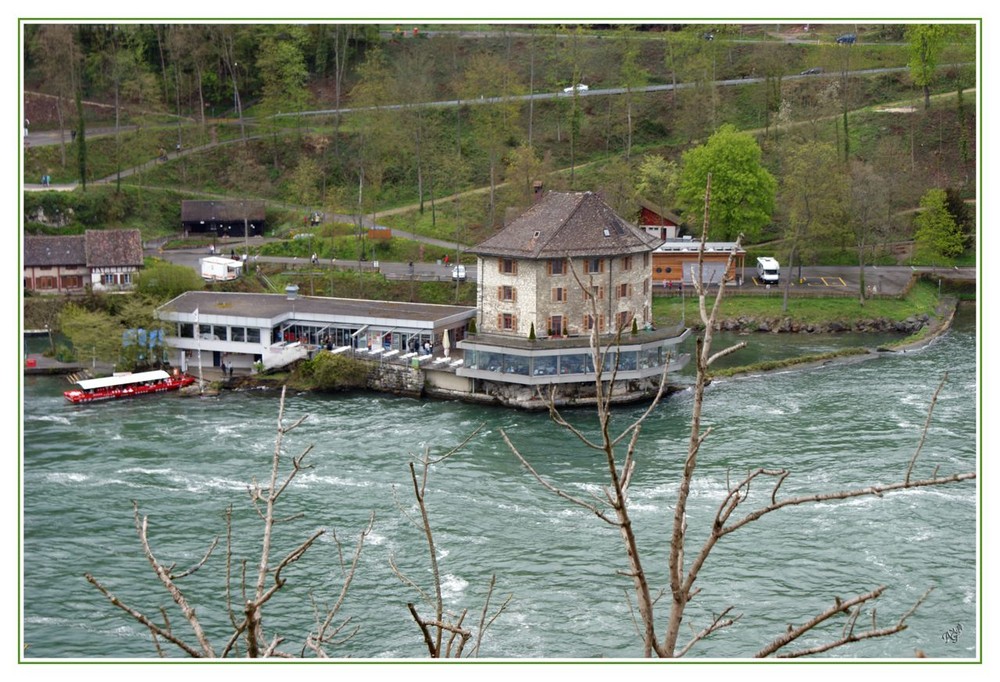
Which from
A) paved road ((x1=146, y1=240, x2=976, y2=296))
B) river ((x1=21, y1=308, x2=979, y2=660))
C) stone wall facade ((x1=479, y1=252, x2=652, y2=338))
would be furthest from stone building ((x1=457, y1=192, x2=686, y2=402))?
paved road ((x1=146, y1=240, x2=976, y2=296))

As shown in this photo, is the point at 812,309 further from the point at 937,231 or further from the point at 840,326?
the point at 937,231

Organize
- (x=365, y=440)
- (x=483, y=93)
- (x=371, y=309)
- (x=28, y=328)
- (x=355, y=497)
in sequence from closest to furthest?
(x=355, y=497) → (x=365, y=440) → (x=371, y=309) → (x=28, y=328) → (x=483, y=93)

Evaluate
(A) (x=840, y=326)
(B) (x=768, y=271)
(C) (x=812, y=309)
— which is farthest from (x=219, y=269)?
(A) (x=840, y=326)

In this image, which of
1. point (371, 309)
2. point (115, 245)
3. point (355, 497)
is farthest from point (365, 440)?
point (115, 245)

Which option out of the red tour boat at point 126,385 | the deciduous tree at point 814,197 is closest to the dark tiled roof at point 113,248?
the red tour boat at point 126,385

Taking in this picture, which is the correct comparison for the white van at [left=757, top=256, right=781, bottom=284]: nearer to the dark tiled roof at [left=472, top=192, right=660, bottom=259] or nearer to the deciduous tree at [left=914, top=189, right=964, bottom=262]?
the deciduous tree at [left=914, top=189, right=964, bottom=262]

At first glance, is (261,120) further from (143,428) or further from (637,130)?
(143,428)

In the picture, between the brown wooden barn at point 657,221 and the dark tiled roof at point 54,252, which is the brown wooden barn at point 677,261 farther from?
the dark tiled roof at point 54,252
